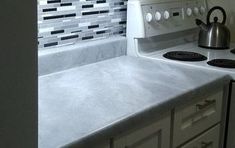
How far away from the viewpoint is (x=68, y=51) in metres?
1.78

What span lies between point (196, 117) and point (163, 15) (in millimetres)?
688

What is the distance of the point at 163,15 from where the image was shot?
214cm

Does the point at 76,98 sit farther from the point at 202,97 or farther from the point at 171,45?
the point at 171,45

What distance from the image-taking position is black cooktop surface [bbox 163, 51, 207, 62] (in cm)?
204

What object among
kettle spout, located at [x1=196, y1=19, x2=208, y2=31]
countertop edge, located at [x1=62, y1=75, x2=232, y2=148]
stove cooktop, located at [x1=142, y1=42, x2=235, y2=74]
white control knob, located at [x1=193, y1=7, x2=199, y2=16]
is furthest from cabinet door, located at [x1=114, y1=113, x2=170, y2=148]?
white control knob, located at [x1=193, y1=7, x2=199, y2=16]

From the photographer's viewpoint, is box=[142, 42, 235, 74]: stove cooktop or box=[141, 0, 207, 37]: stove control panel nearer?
box=[142, 42, 235, 74]: stove cooktop

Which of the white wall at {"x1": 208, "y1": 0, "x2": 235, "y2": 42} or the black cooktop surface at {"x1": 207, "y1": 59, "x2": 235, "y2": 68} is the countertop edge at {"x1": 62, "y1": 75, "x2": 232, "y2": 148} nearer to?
the black cooktop surface at {"x1": 207, "y1": 59, "x2": 235, "y2": 68}

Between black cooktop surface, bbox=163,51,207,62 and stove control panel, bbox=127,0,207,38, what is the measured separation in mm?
126

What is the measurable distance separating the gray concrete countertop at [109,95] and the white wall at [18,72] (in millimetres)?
177

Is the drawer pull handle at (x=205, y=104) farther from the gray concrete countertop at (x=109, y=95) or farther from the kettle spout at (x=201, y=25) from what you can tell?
the kettle spout at (x=201, y=25)

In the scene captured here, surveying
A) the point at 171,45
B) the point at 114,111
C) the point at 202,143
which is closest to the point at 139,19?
the point at 171,45

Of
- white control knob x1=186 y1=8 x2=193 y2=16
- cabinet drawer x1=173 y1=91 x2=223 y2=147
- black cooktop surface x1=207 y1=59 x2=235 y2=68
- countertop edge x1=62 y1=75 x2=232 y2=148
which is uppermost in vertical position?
white control knob x1=186 y1=8 x2=193 y2=16

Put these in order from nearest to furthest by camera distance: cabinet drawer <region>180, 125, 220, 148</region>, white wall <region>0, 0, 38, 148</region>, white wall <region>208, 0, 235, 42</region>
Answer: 1. white wall <region>0, 0, 38, 148</region>
2. cabinet drawer <region>180, 125, 220, 148</region>
3. white wall <region>208, 0, 235, 42</region>

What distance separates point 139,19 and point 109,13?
159 millimetres
